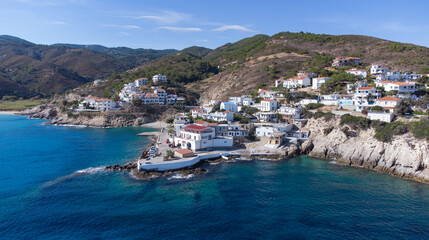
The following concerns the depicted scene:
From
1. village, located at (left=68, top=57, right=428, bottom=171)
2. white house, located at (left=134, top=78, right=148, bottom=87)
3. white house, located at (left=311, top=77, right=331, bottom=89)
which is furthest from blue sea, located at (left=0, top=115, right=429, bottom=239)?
white house, located at (left=134, top=78, right=148, bottom=87)

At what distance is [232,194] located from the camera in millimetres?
25031

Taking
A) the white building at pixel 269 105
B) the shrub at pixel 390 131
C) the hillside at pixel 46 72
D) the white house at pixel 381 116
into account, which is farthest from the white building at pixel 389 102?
the hillside at pixel 46 72

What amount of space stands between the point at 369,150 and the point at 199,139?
2295 cm

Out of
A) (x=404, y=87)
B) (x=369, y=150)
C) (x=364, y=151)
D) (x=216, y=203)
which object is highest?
(x=404, y=87)

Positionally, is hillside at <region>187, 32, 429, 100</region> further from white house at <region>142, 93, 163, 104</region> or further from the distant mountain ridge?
white house at <region>142, 93, 163, 104</region>

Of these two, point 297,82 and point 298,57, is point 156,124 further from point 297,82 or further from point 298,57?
point 298,57

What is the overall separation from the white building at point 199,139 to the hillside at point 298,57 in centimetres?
3368

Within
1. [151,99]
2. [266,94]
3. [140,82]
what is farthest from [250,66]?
[140,82]

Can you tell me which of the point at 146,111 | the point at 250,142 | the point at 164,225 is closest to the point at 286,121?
the point at 250,142

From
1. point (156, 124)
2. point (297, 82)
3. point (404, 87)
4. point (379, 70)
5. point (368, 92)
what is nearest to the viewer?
point (404, 87)

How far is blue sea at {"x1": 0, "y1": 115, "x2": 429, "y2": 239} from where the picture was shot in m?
19.0

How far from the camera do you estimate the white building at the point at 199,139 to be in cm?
3772

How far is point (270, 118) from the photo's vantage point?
47.6 metres

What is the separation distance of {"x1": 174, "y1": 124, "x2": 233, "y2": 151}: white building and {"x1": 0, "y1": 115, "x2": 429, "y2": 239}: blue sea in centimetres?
567
